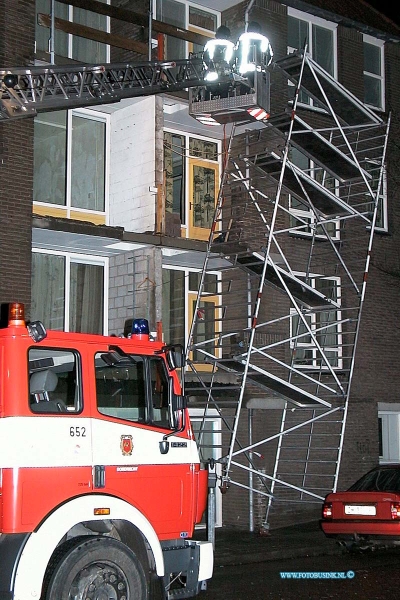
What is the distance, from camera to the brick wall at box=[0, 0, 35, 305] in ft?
44.5

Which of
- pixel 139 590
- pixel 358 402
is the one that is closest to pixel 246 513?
pixel 358 402

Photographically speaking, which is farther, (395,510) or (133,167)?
(133,167)

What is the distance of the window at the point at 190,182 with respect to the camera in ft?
55.9

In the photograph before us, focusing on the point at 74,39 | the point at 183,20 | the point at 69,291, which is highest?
the point at 183,20

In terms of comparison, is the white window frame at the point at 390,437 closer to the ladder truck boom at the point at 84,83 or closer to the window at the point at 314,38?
the window at the point at 314,38

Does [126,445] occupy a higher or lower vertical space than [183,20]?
lower

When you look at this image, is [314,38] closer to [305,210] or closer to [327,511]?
[305,210]

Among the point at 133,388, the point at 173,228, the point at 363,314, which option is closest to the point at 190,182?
the point at 173,228

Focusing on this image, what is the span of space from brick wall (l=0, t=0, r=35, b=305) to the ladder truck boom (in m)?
2.62

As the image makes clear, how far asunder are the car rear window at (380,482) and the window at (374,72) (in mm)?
10127

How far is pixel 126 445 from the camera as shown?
8.10 metres

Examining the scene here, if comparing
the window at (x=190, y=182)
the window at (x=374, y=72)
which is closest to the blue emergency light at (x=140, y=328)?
the window at (x=190, y=182)

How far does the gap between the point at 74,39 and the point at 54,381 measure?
9.95 meters

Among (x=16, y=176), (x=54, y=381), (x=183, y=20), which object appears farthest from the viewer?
(x=183, y=20)
